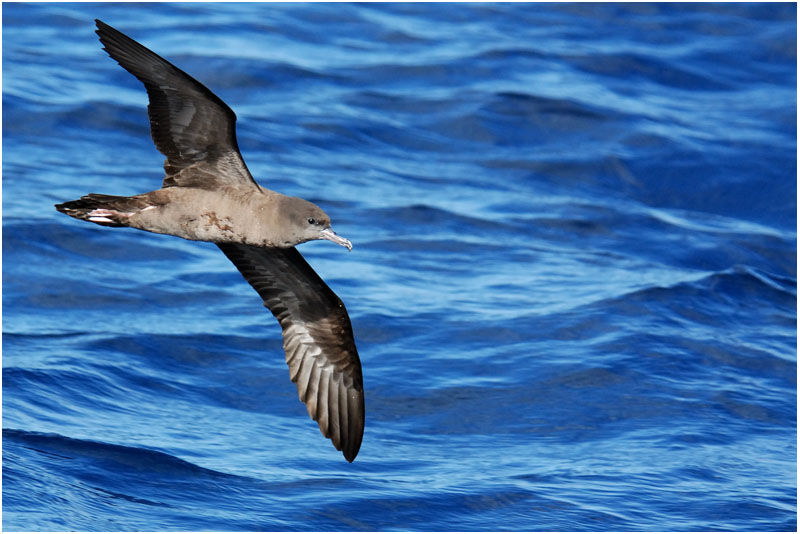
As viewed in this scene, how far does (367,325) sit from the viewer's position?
43.0ft

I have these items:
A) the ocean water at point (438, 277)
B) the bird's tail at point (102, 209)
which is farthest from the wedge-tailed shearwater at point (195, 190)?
the ocean water at point (438, 277)

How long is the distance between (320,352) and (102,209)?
242 centimetres

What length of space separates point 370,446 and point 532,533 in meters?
1.92

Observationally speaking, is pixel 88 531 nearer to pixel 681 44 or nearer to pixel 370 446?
pixel 370 446

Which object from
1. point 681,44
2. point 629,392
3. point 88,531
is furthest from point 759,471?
point 681,44

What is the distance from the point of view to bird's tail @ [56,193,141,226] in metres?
7.09

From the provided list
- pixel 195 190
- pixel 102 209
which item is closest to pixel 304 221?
pixel 195 190

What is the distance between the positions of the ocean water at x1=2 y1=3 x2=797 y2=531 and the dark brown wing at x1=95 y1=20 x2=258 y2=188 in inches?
128

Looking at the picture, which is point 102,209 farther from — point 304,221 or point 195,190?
point 304,221

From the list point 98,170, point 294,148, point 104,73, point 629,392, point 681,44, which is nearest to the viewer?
point 629,392

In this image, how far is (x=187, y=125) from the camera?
24.7 ft

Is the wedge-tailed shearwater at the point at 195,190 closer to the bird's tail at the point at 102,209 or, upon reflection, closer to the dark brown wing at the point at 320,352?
the bird's tail at the point at 102,209

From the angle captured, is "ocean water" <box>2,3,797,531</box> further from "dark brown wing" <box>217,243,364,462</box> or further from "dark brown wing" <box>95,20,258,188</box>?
"dark brown wing" <box>95,20,258,188</box>

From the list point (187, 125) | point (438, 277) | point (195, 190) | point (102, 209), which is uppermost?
point (438, 277)
